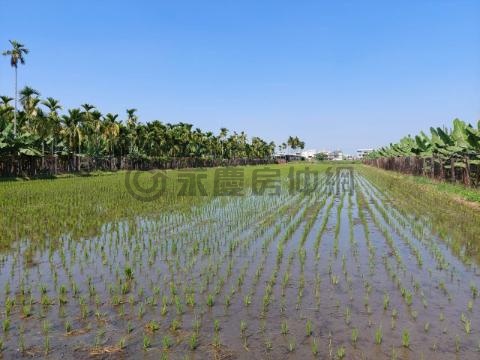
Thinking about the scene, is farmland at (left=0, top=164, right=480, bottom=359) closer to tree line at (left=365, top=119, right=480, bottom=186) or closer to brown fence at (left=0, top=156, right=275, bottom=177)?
tree line at (left=365, top=119, right=480, bottom=186)

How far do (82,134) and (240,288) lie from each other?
42119mm

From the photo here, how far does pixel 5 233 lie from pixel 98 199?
25.6 ft

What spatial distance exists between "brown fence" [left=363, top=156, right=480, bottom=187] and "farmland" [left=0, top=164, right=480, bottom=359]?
29.6 ft

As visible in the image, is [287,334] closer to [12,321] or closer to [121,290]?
[121,290]

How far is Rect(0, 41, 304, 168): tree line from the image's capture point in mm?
33722

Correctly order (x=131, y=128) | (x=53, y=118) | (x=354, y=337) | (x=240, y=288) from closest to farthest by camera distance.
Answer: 1. (x=354, y=337)
2. (x=240, y=288)
3. (x=53, y=118)
4. (x=131, y=128)

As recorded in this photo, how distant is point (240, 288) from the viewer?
5.93 meters

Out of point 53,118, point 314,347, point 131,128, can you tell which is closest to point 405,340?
point 314,347

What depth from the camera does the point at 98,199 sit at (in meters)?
17.6

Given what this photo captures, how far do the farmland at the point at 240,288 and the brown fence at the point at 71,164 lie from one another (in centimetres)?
2493

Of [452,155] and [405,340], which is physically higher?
[452,155]

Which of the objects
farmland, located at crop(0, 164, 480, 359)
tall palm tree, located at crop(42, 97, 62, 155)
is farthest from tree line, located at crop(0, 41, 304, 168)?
farmland, located at crop(0, 164, 480, 359)

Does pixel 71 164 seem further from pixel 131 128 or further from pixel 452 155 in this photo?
pixel 452 155

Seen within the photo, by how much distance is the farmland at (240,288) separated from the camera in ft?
13.6
